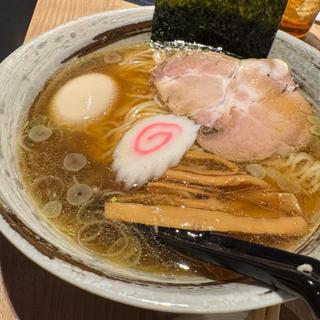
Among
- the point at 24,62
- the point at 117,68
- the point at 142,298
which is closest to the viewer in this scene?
the point at 142,298

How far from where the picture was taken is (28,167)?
1.27m

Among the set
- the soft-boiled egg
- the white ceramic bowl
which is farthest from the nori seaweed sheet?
the soft-boiled egg

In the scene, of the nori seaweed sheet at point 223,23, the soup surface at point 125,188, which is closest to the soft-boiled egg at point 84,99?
the soup surface at point 125,188

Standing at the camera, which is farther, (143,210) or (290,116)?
(290,116)

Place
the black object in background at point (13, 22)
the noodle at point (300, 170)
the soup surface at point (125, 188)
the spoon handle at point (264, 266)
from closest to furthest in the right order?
the spoon handle at point (264, 266) → the soup surface at point (125, 188) → the noodle at point (300, 170) → the black object in background at point (13, 22)

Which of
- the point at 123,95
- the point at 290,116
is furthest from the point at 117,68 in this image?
the point at 290,116

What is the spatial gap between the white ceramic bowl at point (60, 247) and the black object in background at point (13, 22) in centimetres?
135

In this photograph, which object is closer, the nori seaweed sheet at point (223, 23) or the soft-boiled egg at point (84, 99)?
the soft-boiled egg at point (84, 99)

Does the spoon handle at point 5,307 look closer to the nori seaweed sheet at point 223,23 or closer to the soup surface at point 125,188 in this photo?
the soup surface at point 125,188

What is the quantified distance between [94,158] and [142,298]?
50 cm

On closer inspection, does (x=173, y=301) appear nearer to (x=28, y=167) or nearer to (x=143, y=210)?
(x=143, y=210)

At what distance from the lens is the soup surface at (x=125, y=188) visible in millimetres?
1132

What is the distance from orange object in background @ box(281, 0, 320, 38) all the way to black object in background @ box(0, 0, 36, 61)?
1.53 m

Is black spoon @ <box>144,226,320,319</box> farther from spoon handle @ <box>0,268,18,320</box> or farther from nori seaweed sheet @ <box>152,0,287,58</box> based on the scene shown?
nori seaweed sheet @ <box>152,0,287,58</box>
